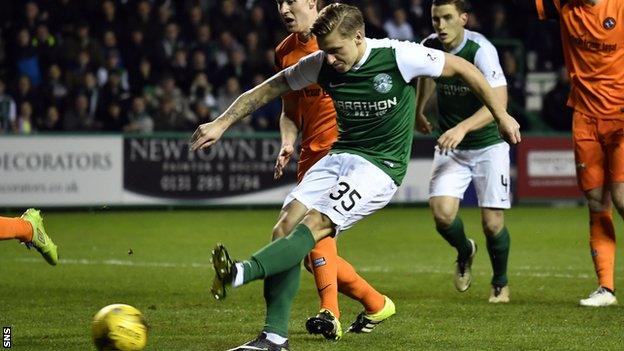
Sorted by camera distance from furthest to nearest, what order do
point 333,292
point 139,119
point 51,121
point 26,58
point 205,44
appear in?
point 205,44, point 26,58, point 139,119, point 51,121, point 333,292

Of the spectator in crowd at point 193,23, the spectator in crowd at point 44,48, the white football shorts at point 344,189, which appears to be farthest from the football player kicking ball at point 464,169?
the spectator in crowd at point 193,23

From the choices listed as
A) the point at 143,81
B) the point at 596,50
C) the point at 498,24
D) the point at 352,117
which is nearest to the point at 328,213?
the point at 352,117

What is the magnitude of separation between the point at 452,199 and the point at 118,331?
387cm

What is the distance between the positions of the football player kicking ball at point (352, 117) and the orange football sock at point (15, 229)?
2053 millimetres

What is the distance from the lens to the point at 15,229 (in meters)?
8.62

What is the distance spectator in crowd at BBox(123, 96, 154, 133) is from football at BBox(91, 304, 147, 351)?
43.0 ft

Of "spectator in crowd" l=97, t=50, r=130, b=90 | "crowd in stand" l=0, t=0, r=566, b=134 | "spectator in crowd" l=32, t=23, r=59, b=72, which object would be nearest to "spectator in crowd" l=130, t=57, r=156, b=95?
"crowd in stand" l=0, t=0, r=566, b=134

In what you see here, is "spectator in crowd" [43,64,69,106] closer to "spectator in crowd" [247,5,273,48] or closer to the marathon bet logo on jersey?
"spectator in crowd" [247,5,273,48]

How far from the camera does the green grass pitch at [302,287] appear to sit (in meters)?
7.71

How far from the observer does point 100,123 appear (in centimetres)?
1961

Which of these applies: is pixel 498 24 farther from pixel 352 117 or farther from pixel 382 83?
pixel 382 83

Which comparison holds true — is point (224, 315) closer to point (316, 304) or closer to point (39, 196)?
point (316, 304)

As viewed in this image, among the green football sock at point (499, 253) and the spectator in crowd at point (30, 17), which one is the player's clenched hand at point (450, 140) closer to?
the green football sock at point (499, 253)

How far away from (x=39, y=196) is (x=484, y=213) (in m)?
9.85
